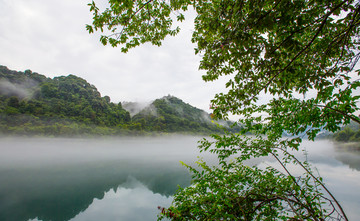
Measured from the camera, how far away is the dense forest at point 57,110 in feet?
230

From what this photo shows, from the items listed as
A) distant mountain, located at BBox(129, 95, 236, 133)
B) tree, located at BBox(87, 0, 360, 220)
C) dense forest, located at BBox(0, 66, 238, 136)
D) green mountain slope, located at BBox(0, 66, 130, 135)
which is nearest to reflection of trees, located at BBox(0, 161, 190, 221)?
tree, located at BBox(87, 0, 360, 220)

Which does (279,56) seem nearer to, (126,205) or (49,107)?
(126,205)

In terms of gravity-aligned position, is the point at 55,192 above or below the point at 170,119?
below

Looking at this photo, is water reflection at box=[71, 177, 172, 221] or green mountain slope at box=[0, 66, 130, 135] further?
green mountain slope at box=[0, 66, 130, 135]

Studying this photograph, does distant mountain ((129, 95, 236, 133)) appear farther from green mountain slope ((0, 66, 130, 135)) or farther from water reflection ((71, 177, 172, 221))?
water reflection ((71, 177, 172, 221))

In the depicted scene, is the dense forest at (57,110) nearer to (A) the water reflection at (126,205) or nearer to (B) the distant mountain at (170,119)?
(B) the distant mountain at (170,119)

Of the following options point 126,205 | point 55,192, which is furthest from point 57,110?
point 126,205

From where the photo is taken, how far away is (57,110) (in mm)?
77938

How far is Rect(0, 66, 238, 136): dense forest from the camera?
70.0m

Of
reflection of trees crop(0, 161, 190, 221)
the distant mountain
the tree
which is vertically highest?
the distant mountain

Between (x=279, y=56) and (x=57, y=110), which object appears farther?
(x=57, y=110)

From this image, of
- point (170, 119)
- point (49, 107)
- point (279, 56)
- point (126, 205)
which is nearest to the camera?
point (279, 56)

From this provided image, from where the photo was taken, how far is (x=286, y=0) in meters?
1.63

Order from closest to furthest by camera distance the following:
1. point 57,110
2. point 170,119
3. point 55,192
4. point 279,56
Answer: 1. point 279,56
2. point 55,192
3. point 57,110
4. point 170,119
